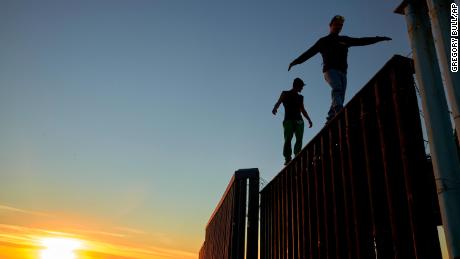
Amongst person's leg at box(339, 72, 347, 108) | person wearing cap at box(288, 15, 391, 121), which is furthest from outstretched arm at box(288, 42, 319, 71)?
person's leg at box(339, 72, 347, 108)

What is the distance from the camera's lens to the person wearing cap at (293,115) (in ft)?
26.2

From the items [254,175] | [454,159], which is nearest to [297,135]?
[254,175]

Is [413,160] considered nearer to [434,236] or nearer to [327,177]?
[434,236]

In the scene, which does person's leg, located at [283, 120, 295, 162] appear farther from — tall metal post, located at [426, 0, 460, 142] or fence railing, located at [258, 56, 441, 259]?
tall metal post, located at [426, 0, 460, 142]

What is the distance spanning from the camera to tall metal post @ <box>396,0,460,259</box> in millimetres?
2361

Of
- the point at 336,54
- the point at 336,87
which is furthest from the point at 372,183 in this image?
the point at 336,54

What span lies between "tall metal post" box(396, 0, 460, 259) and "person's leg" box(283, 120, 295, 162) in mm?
5115

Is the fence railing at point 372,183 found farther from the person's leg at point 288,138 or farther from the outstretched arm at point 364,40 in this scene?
the person's leg at point 288,138

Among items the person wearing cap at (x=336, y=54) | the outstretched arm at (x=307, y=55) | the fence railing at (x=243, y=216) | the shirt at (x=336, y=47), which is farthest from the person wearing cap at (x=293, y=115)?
the shirt at (x=336, y=47)

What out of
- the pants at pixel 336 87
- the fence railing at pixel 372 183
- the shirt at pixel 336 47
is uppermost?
the shirt at pixel 336 47

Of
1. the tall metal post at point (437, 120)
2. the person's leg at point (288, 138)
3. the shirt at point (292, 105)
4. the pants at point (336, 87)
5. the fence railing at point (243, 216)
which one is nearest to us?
the tall metal post at point (437, 120)

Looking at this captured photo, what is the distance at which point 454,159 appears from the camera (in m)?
2.45

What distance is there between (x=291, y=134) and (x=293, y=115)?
0.43 metres

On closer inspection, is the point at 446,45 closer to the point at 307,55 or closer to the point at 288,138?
the point at 307,55
